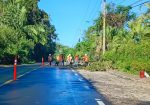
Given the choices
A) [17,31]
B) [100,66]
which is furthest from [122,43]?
[17,31]

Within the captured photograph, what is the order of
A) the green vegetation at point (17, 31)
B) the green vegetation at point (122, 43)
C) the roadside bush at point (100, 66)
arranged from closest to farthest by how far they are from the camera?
1. the green vegetation at point (122, 43)
2. the roadside bush at point (100, 66)
3. the green vegetation at point (17, 31)

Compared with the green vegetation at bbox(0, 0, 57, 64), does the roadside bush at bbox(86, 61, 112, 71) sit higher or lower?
lower

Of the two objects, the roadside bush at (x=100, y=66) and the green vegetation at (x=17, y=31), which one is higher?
the green vegetation at (x=17, y=31)

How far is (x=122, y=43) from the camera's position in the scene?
53.2 metres

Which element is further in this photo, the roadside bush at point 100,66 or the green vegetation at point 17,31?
the green vegetation at point 17,31

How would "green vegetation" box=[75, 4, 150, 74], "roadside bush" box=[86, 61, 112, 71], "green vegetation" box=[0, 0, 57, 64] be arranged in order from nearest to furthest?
1. "green vegetation" box=[75, 4, 150, 74]
2. "roadside bush" box=[86, 61, 112, 71]
3. "green vegetation" box=[0, 0, 57, 64]

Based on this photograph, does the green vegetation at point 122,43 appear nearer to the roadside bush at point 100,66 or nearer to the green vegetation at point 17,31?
the roadside bush at point 100,66

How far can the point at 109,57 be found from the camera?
50.3m

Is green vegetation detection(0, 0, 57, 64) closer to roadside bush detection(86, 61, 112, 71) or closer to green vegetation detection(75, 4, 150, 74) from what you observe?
green vegetation detection(75, 4, 150, 74)

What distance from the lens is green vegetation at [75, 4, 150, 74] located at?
37.1m

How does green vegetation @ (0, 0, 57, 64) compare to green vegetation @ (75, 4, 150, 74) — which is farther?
green vegetation @ (0, 0, 57, 64)

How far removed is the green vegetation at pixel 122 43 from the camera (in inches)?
1459

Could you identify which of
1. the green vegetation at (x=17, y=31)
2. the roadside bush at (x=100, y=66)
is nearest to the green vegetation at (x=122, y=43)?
the roadside bush at (x=100, y=66)

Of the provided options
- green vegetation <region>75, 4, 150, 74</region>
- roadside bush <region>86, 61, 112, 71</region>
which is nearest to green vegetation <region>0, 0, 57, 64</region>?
green vegetation <region>75, 4, 150, 74</region>
